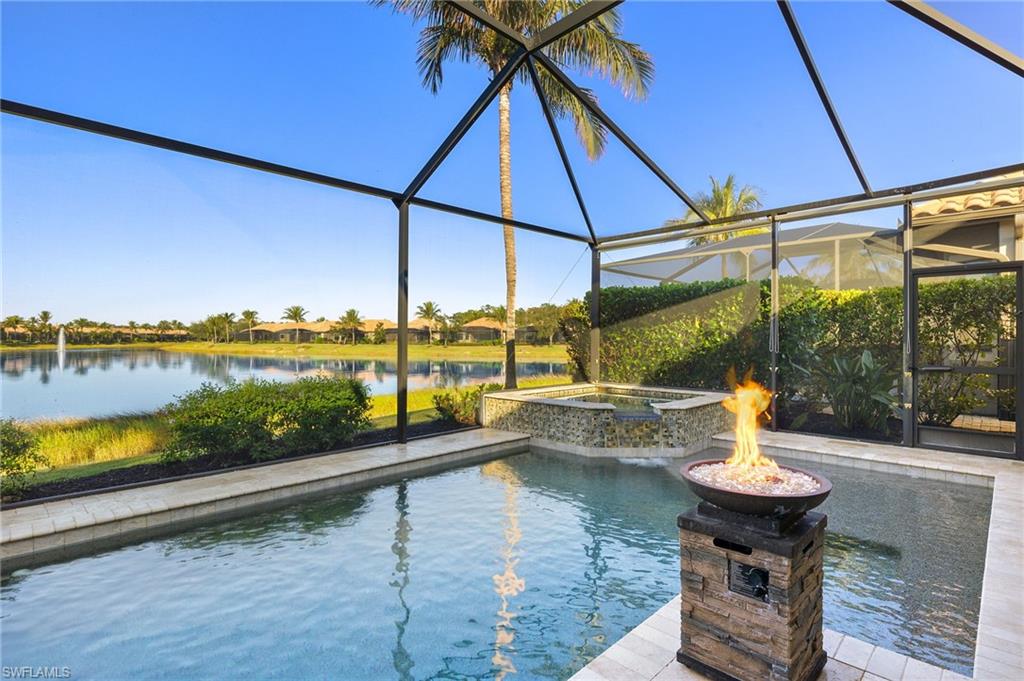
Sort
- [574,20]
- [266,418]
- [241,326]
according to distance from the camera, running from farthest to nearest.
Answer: [241,326], [266,418], [574,20]

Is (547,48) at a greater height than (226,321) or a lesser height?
greater

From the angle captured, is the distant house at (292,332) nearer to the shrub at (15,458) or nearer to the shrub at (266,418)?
the shrub at (266,418)

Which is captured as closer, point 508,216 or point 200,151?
point 200,151

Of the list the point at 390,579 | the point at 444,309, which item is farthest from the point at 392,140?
the point at 390,579

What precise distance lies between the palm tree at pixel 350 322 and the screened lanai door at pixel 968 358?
29.4 feet

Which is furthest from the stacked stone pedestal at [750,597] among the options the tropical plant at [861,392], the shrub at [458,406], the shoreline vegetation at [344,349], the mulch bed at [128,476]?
the shrub at [458,406]

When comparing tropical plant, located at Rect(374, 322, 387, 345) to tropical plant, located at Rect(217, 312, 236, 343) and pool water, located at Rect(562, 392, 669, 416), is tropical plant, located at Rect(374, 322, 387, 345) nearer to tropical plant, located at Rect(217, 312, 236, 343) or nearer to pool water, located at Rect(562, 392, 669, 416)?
tropical plant, located at Rect(217, 312, 236, 343)

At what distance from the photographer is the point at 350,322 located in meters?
9.33

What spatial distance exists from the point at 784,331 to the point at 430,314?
688 cm

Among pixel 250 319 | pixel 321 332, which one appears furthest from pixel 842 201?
pixel 250 319

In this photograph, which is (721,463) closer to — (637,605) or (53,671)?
(637,605)

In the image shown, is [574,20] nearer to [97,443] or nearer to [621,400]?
[621,400]

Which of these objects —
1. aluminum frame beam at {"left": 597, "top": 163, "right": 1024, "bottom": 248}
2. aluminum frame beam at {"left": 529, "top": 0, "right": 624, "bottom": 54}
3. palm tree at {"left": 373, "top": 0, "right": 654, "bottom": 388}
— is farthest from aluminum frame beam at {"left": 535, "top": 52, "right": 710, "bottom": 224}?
palm tree at {"left": 373, "top": 0, "right": 654, "bottom": 388}

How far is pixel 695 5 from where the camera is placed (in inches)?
243
